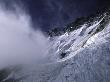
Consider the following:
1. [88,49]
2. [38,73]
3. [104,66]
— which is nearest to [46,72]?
[38,73]

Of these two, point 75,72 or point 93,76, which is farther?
point 75,72

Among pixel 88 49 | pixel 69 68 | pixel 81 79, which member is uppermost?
pixel 88 49

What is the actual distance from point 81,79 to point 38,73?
17.6 meters

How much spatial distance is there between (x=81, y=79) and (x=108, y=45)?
10117mm

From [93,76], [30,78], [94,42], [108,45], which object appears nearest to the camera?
[93,76]

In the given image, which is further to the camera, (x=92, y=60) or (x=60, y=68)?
(x=60, y=68)

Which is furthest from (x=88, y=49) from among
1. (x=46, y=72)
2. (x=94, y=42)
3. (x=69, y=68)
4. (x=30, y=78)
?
(x=30, y=78)

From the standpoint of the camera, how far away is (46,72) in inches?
2574

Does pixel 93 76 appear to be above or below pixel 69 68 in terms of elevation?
below

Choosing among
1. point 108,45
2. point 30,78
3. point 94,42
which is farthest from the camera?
point 30,78

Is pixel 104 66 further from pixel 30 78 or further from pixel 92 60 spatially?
pixel 30 78

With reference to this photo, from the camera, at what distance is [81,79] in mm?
53000

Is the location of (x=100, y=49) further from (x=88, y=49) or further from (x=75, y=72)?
(x=75, y=72)

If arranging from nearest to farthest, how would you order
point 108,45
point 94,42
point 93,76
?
1. point 93,76
2. point 108,45
3. point 94,42
